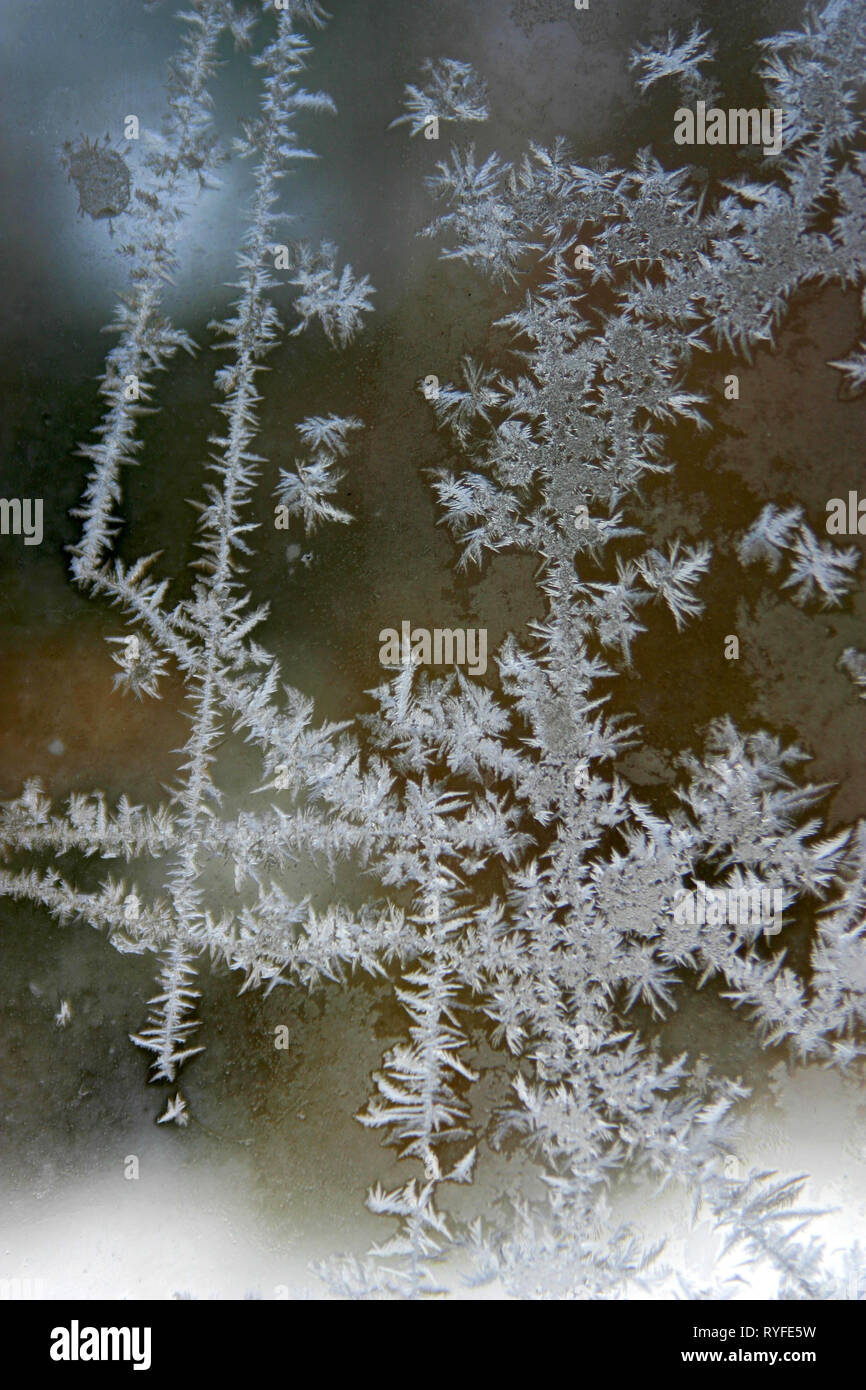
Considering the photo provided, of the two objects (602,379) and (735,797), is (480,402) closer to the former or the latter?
(602,379)

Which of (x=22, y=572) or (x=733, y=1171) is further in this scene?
(x=22, y=572)

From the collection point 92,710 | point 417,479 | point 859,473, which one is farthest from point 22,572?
point 859,473

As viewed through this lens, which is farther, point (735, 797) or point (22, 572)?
point (22, 572)

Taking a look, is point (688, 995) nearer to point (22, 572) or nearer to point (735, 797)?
point (735, 797)

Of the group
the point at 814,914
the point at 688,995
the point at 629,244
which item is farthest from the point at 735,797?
the point at 629,244

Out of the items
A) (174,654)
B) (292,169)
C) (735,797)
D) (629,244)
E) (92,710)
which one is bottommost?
(735,797)

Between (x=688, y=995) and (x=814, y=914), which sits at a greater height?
(x=814, y=914)
